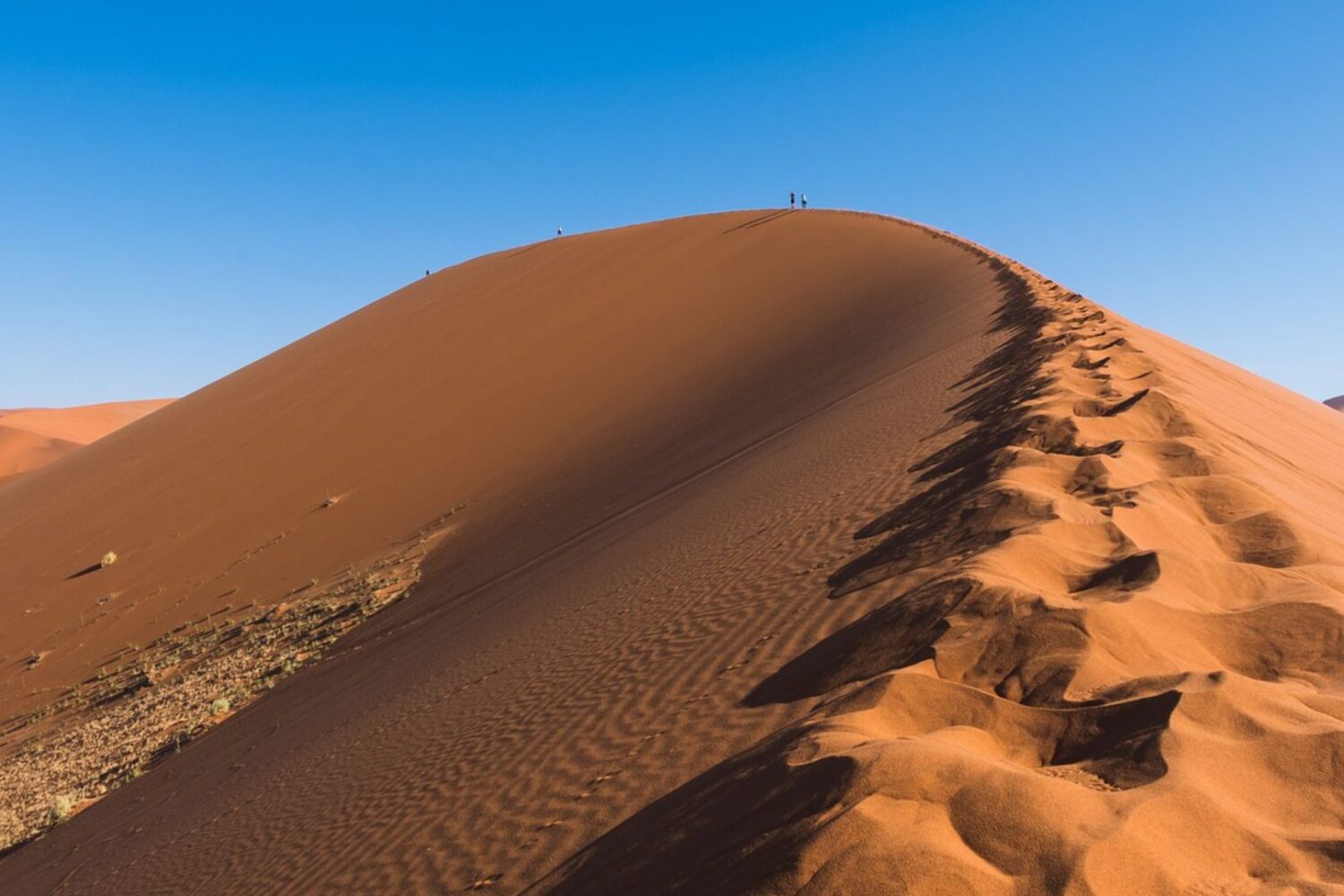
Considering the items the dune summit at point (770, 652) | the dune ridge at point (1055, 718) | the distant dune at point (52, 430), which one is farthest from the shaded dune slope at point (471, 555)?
the distant dune at point (52, 430)

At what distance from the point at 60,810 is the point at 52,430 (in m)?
73.7

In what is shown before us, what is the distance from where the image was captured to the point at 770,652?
5270 mm

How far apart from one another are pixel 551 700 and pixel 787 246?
2785 cm

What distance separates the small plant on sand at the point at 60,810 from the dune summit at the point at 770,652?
9cm

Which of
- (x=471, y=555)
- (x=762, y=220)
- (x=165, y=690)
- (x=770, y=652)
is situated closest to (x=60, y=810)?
(x=165, y=690)

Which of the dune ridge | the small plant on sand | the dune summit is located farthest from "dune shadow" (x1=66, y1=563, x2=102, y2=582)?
the dune ridge

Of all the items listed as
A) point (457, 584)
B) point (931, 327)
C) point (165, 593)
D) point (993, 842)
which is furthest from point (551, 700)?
point (165, 593)

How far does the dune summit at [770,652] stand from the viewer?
297cm

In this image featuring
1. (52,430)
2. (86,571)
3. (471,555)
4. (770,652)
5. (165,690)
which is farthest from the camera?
(52,430)

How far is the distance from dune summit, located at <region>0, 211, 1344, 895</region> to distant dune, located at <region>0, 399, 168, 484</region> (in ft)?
150

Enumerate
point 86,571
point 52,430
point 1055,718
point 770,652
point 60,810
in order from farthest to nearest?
1. point 52,430
2. point 86,571
3. point 60,810
4. point 770,652
5. point 1055,718

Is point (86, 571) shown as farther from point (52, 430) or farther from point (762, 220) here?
point (52, 430)

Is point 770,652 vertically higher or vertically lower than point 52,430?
lower

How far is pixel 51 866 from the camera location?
805 centimetres
